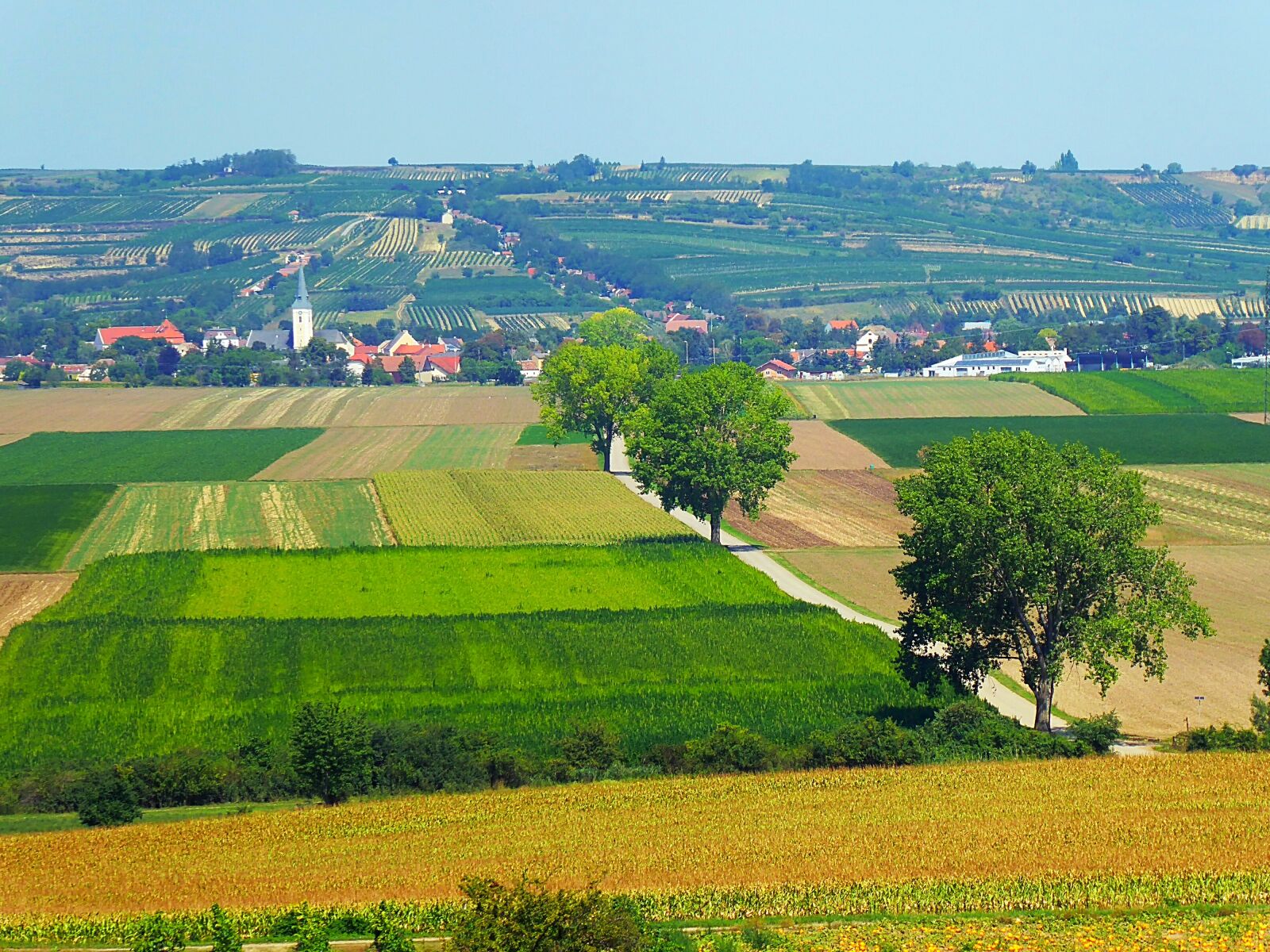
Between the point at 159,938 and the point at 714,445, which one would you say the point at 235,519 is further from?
the point at 159,938

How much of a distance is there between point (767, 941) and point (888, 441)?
9408 centimetres

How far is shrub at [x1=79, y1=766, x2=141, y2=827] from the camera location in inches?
1713

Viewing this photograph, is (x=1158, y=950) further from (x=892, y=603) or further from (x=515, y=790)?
(x=892, y=603)

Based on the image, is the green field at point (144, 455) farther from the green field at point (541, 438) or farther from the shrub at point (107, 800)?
the shrub at point (107, 800)

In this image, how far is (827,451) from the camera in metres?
121

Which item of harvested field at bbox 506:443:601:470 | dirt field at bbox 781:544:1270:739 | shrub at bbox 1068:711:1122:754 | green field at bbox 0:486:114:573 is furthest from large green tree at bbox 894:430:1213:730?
harvested field at bbox 506:443:601:470

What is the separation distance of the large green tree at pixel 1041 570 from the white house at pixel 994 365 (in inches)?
5358

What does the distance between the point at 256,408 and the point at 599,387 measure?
50636 mm

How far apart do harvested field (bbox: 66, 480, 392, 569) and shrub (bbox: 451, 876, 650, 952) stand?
54.0 m

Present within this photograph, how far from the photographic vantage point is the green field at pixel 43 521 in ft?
267

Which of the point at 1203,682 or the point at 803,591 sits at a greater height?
the point at 1203,682

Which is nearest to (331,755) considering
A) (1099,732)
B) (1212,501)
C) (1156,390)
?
(1099,732)

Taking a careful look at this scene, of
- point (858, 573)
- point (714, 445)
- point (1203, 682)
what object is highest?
point (714, 445)

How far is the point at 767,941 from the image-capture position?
32.5m
